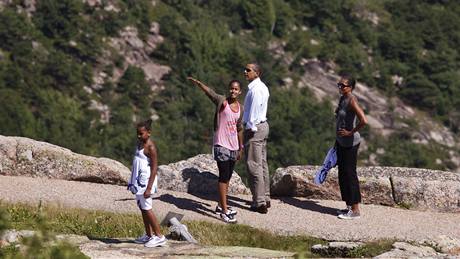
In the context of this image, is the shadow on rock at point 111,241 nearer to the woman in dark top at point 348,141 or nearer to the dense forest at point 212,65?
the woman in dark top at point 348,141

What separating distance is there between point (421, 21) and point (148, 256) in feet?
450

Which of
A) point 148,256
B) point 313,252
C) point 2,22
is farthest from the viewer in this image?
point 2,22

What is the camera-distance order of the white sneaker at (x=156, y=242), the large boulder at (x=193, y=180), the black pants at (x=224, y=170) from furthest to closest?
the large boulder at (x=193, y=180), the black pants at (x=224, y=170), the white sneaker at (x=156, y=242)

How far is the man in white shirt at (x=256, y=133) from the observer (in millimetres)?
15586

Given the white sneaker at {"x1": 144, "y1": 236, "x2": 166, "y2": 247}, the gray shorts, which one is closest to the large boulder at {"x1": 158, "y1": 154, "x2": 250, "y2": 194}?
the gray shorts

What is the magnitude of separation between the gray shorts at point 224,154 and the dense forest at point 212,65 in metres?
68.2

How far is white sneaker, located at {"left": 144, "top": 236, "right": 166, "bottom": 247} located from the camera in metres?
12.7

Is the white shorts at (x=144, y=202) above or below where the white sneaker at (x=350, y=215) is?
below

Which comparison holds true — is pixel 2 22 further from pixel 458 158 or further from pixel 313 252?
pixel 313 252

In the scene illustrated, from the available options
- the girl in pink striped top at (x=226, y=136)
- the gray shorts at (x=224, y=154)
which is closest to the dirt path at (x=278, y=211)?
the girl in pink striped top at (x=226, y=136)

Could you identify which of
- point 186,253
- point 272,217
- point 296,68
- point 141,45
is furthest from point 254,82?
point 296,68

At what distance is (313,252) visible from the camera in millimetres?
13633

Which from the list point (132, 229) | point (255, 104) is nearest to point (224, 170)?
point (255, 104)

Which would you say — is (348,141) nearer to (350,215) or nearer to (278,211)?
(350,215)
